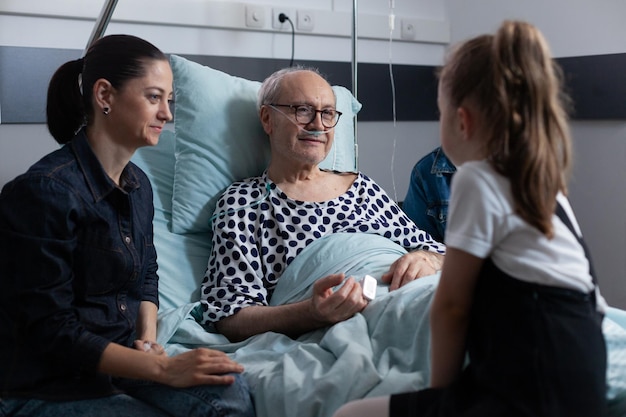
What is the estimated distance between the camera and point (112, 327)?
158 cm

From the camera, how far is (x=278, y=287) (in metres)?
1.99

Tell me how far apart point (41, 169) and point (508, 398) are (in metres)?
0.94

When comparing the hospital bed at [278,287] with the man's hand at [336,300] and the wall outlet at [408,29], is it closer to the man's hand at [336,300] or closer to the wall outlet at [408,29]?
the man's hand at [336,300]

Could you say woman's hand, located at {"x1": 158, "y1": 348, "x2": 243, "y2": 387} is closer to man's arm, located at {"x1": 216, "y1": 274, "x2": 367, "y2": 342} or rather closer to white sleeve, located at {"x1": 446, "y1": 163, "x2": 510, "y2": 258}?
man's arm, located at {"x1": 216, "y1": 274, "x2": 367, "y2": 342}

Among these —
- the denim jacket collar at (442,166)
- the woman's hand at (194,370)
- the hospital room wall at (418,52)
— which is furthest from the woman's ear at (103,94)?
the denim jacket collar at (442,166)

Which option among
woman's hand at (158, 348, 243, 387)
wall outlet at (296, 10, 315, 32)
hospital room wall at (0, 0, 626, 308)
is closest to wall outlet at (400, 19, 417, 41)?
hospital room wall at (0, 0, 626, 308)

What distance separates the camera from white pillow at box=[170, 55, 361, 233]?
2.21 m

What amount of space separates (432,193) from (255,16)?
40.4 inches

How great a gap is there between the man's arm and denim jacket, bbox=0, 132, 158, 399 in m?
0.38

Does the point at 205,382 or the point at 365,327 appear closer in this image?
the point at 205,382

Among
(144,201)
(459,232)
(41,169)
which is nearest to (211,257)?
(144,201)

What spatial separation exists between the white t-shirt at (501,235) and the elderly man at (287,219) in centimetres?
73

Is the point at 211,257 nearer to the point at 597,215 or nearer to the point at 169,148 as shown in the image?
the point at 169,148

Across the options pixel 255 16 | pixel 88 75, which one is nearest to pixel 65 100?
pixel 88 75
